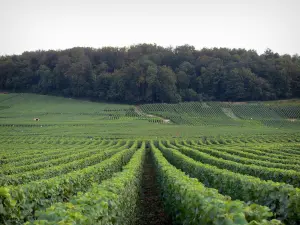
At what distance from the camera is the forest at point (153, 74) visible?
4535 inches

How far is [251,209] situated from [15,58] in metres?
159

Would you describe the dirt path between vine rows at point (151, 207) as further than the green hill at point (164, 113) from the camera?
No

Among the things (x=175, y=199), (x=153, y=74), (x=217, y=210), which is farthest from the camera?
(x=153, y=74)

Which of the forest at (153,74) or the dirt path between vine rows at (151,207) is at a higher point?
the forest at (153,74)

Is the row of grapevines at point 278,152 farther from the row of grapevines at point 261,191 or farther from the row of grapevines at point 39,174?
the row of grapevines at point 39,174

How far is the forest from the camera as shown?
378ft

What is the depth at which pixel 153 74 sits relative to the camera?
114 metres

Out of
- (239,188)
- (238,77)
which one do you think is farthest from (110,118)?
(239,188)

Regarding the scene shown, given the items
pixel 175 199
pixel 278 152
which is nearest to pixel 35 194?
pixel 175 199

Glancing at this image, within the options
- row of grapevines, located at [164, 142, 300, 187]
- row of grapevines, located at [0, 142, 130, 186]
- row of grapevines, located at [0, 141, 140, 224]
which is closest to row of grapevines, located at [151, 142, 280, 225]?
row of grapevines, located at [0, 141, 140, 224]

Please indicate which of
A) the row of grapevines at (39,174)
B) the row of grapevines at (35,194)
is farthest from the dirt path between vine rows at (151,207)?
the row of grapevines at (39,174)

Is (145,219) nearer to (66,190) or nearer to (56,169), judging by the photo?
(66,190)

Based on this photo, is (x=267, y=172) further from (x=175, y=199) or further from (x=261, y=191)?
(x=175, y=199)

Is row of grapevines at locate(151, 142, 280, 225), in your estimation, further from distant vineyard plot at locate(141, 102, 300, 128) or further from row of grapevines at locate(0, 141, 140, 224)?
distant vineyard plot at locate(141, 102, 300, 128)
